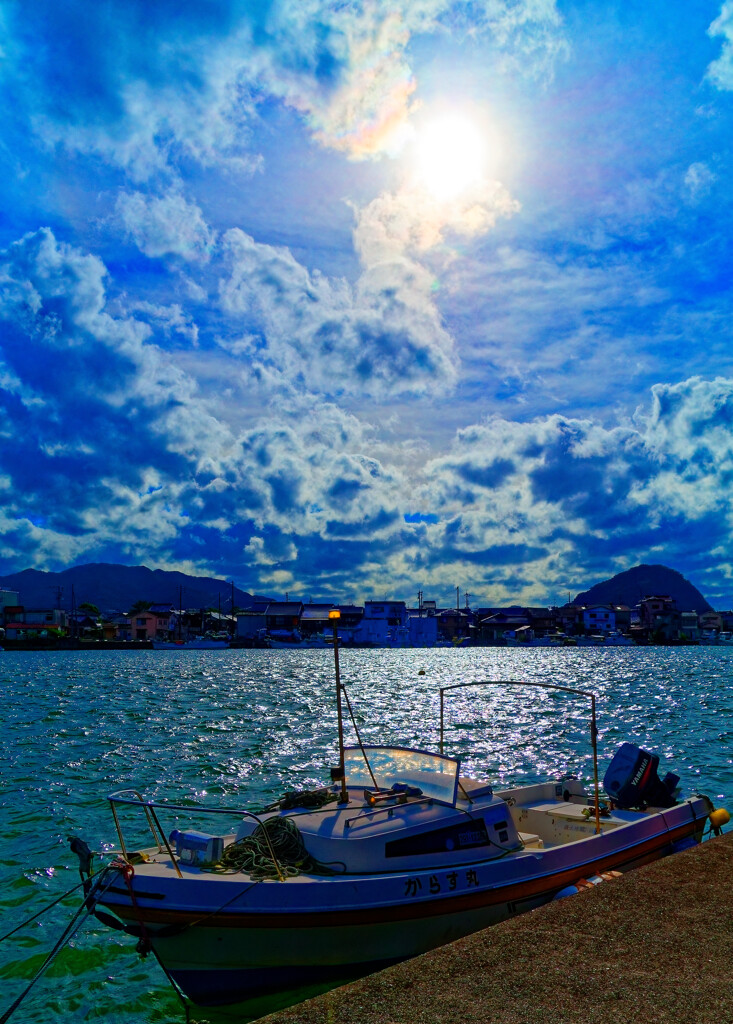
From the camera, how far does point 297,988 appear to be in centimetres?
984

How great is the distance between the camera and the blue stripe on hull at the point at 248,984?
31.9ft

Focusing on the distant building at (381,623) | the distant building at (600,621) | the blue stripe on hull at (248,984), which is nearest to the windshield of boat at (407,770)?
the blue stripe on hull at (248,984)

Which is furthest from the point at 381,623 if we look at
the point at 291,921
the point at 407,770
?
the point at 291,921

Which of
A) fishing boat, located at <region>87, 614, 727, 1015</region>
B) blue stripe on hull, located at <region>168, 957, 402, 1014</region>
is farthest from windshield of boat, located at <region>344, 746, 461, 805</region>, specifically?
blue stripe on hull, located at <region>168, 957, 402, 1014</region>

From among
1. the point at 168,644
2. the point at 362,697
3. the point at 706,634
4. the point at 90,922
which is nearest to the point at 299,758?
the point at 90,922

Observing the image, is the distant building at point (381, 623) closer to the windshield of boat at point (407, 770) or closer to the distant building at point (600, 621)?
the distant building at point (600, 621)

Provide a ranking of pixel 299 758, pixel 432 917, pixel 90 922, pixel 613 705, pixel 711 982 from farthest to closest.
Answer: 1. pixel 613 705
2. pixel 299 758
3. pixel 90 922
4. pixel 432 917
5. pixel 711 982

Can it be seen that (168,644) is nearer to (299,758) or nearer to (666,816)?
(299,758)

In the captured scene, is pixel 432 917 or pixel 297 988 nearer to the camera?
pixel 297 988

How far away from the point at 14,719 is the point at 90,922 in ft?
101

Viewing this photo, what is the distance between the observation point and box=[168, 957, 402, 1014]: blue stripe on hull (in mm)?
9719

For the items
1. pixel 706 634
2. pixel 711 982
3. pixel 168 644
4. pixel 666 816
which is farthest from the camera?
pixel 706 634

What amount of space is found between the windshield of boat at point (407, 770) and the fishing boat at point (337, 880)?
2 centimetres

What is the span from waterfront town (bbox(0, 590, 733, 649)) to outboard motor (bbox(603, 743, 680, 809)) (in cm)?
14516
